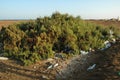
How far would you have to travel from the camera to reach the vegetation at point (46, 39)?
13438mm

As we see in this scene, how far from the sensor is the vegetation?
13.4 meters

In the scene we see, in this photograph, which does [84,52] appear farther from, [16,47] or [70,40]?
[16,47]

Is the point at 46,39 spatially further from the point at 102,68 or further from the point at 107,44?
the point at 102,68

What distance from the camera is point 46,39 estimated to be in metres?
13.9

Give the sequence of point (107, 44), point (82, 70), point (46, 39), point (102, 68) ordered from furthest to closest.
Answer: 1. point (107, 44)
2. point (46, 39)
3. point (82, 70)
4. point (102, 68)

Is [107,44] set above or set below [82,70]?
above

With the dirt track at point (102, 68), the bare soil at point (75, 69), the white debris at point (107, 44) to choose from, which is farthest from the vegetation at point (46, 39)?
the dirt track at point (102, 68)

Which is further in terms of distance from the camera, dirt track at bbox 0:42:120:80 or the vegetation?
the vegetation

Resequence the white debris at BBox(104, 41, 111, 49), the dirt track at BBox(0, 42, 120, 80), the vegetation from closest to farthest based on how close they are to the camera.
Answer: the dirt track at BBox(0, 42, 120, 80), the vegetation, the white debris at BBox(104, 41, 111, 49)

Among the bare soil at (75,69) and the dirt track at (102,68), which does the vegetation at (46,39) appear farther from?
the dirt track at (102,68)

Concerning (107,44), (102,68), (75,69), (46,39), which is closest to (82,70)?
(75,69)

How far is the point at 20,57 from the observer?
520 inches

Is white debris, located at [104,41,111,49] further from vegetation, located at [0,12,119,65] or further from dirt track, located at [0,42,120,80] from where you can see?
dirt track, located at [0,42,120,80]

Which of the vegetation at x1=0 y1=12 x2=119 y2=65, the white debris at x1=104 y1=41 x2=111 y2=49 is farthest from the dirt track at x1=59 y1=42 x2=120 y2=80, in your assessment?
the vegetation at x1=0 y1=12 x2=119 y2=65
